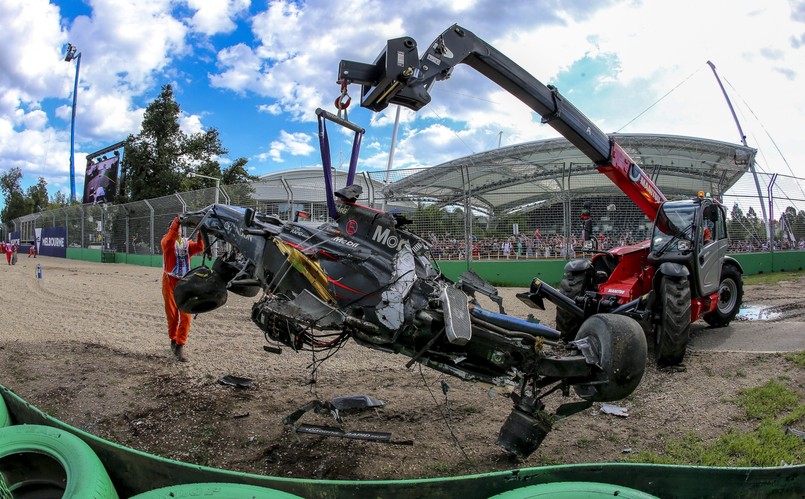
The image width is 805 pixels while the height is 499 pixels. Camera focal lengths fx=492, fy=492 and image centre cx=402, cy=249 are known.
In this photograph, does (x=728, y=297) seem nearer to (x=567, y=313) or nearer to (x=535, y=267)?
(x=567, y=313)

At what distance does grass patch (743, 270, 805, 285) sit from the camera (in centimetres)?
1466

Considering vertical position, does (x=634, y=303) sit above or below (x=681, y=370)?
above

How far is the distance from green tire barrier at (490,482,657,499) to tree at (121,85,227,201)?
35.6 metres

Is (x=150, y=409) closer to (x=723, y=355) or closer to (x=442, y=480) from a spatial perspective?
(x=442, y=480)

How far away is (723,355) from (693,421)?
248cm

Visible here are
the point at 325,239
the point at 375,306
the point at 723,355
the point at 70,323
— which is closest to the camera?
the point at 375,306

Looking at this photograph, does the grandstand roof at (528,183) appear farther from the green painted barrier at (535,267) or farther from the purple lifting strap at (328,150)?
the purple lifting strap at (328,150)

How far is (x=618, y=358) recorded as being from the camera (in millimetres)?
3398

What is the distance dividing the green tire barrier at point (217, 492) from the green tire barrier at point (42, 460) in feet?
1.49

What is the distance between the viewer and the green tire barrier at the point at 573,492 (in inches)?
74.9

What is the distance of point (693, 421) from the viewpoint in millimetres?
4523

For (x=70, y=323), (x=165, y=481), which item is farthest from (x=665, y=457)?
(x=70, y=323)

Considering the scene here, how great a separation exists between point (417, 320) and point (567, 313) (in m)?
4.34

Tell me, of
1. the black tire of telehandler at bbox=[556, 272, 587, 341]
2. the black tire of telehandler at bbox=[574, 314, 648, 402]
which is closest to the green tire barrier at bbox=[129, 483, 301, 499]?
the black tire of telehandler at bbox=[574, 314, 648, 402]
